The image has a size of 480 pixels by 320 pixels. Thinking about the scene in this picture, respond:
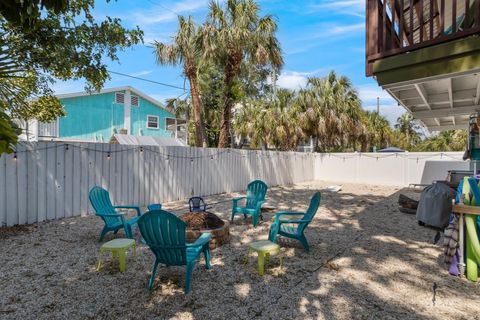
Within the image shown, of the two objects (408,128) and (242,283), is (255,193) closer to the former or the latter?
(242,283)

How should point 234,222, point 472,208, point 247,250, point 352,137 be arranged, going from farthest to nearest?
1. point 352,137
2. point 234,222
3. point 247,250
4. point 472,208

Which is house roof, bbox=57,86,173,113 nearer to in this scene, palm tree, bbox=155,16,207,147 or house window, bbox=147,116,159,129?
house window, bbox=147,116,159,129

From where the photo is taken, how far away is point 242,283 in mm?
3402

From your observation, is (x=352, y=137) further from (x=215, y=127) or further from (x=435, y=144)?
(x=435, y=144)

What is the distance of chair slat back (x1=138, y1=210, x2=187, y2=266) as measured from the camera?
311 centimetres

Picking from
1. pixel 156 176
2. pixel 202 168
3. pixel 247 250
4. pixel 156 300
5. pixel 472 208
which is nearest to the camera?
pixel 156 300

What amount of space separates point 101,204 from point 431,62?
5.25 meters

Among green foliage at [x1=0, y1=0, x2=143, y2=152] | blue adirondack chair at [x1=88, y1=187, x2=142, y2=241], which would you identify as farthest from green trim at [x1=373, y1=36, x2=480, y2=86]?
green foliage at [x1=0, y1=0, x2=143, y2=152]

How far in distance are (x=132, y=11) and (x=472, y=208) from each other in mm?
9131

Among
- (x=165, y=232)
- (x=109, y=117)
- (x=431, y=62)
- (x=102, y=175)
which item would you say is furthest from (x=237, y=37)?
(x=109, y=117)

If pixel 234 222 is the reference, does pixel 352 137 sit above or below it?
above

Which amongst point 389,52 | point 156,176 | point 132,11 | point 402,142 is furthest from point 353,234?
point 402,142

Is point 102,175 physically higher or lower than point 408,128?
lower

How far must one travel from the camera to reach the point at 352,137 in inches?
780
